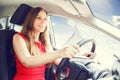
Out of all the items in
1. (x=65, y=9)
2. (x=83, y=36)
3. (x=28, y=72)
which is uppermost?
(x=65, y=9)

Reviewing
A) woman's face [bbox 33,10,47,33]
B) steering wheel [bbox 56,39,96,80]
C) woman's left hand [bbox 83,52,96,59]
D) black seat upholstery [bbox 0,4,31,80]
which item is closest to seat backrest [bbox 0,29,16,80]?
black seat upholstery [bbox 0,4,31,80]

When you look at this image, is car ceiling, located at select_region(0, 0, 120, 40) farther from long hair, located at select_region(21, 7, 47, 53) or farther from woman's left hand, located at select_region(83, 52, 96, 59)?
woman's left hand, located at select_region(83, 52, 96, 59)

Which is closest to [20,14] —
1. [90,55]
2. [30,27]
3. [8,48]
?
[30,27]

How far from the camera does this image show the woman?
216cm

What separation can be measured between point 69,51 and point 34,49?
0.21 meters

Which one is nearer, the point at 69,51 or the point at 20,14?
the point at 69,51

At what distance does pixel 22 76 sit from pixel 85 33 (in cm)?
45

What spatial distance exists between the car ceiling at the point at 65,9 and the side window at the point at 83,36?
3 cm

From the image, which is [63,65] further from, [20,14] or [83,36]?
[20,14]

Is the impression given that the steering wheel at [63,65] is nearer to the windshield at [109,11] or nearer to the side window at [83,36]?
the side window at [83,36]

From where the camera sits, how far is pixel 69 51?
2156 mm

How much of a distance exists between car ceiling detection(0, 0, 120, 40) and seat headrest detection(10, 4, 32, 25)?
→ 1.0 inches

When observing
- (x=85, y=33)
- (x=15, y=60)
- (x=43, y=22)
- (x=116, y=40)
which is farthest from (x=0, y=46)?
(x=116, y=40)

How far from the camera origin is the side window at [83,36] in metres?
2.17
